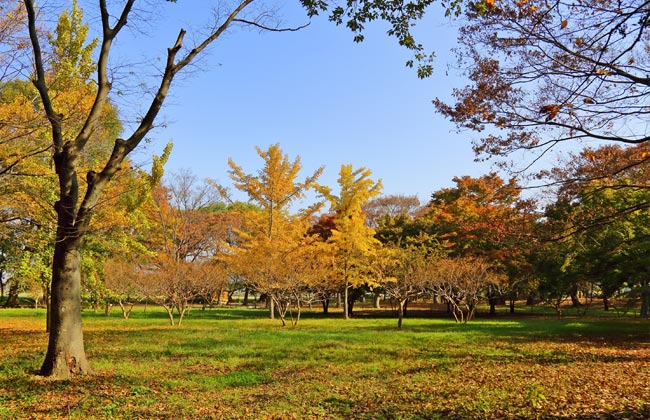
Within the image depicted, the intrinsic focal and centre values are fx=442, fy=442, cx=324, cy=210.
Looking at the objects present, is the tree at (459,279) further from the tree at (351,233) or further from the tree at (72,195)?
the tree at (72,195)

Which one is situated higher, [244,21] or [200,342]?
[244,21]

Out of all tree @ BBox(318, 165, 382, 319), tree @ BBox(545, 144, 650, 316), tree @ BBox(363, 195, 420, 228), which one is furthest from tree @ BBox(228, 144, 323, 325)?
tree @ BBox(363, 195, 420, 228)

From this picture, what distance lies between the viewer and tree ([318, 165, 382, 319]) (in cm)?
2714

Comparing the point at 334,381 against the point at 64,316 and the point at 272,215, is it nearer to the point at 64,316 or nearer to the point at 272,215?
the point at 64,316

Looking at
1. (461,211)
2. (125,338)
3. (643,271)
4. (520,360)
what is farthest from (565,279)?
(125,338)

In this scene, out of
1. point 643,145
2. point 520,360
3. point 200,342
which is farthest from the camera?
point 200,342

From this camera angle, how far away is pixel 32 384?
7.11 meters

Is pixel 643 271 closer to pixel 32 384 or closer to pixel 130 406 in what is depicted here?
pixel 130 406

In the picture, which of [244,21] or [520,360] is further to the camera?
[520,360]

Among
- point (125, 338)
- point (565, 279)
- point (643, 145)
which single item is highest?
point (643, 145)

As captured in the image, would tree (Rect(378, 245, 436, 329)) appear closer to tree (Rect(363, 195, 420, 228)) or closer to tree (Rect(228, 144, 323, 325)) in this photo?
tree (Rect(228, 144, 323, 325))

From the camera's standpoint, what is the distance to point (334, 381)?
7762mm

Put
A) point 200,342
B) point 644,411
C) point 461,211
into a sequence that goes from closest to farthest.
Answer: point 644,411 → point 200,342 → point 461,211

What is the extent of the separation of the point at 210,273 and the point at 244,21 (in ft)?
59.8
